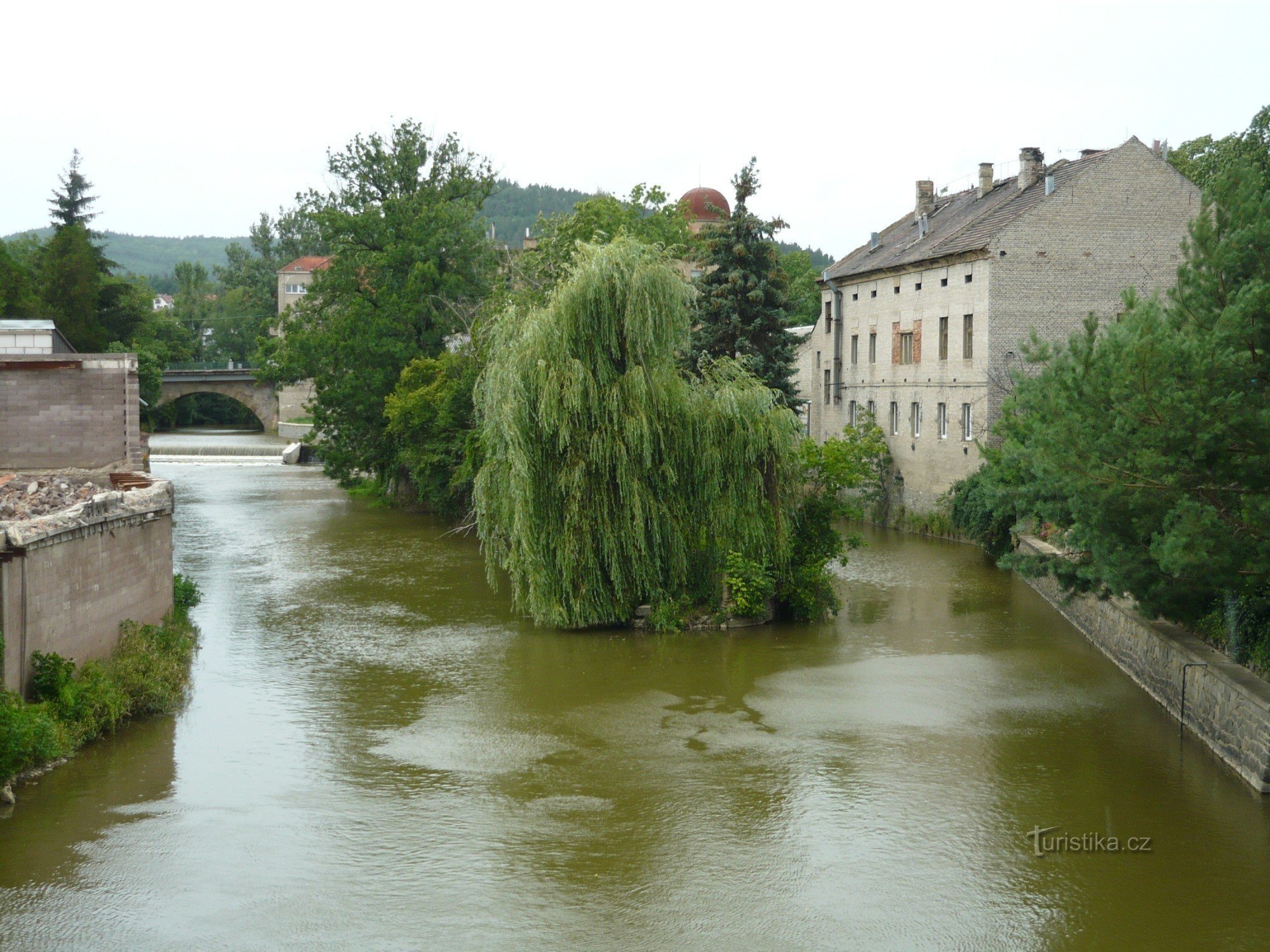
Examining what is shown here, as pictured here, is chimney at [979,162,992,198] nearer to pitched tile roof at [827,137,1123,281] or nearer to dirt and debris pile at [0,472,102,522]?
pitched tile roof at [827,137,1123,281]

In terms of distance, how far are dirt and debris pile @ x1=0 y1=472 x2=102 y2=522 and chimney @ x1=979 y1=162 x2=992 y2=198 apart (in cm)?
2780

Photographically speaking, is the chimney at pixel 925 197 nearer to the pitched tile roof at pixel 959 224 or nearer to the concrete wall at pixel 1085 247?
the pitched tile roof at pixel 959 224

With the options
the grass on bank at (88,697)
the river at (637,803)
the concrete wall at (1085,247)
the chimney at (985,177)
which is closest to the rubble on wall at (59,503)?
the grass on bank at (88,697)

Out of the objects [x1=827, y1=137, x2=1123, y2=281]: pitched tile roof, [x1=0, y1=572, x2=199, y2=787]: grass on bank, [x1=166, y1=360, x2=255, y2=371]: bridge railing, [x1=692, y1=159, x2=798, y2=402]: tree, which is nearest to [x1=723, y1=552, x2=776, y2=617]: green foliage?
[x1=0, y1=572, x2=199, y2=787]: grass on bank

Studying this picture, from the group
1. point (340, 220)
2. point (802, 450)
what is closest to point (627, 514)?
point (802, 450)

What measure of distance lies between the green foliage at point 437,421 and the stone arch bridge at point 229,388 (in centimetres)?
3736

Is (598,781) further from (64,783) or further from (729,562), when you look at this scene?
(729,562)

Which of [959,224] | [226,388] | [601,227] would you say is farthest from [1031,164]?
[226,388]

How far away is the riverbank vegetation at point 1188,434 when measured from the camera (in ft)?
40.9

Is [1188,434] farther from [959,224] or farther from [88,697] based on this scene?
[959,224]

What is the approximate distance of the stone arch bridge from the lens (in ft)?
240

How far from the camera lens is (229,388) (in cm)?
7450

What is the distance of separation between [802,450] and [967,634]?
4.60 metres

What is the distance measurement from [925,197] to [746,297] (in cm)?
1085
